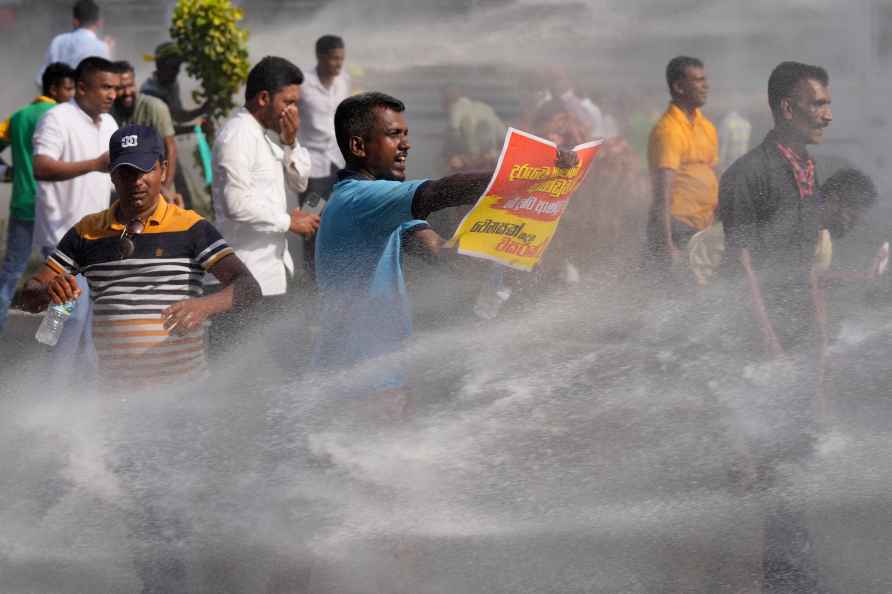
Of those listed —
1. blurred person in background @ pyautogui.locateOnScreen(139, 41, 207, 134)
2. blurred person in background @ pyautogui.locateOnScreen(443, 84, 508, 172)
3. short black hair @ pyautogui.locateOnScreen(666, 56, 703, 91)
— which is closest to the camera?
short black hair @ pyautogui.locateOnScreen(666, 56, 703, 91)

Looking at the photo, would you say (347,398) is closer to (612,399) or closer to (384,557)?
(384,557)

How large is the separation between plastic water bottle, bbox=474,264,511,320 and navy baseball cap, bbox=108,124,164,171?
115 centimetres

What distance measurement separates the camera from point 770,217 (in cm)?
527

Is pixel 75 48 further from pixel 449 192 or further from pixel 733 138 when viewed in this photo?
pixel 449 192

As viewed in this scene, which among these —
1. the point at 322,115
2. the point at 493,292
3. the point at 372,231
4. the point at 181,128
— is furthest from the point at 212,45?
the point at 372,231

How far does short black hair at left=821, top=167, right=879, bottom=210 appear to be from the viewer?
17.9ft

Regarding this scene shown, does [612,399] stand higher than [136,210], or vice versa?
[136,210]

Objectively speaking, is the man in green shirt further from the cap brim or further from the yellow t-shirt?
the yellow t-shirt

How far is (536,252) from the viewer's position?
4.27 m

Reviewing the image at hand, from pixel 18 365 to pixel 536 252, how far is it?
13.6ft

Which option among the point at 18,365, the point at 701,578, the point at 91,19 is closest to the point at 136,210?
the point at 701,578

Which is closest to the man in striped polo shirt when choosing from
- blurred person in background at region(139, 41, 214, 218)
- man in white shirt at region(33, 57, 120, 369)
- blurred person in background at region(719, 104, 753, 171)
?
man in white shirt at region(33, 57, 120, 369)

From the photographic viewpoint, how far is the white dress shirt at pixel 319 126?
9.71m

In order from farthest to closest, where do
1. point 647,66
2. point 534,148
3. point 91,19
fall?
point 647,66 < point 91,19 < point 534,148
